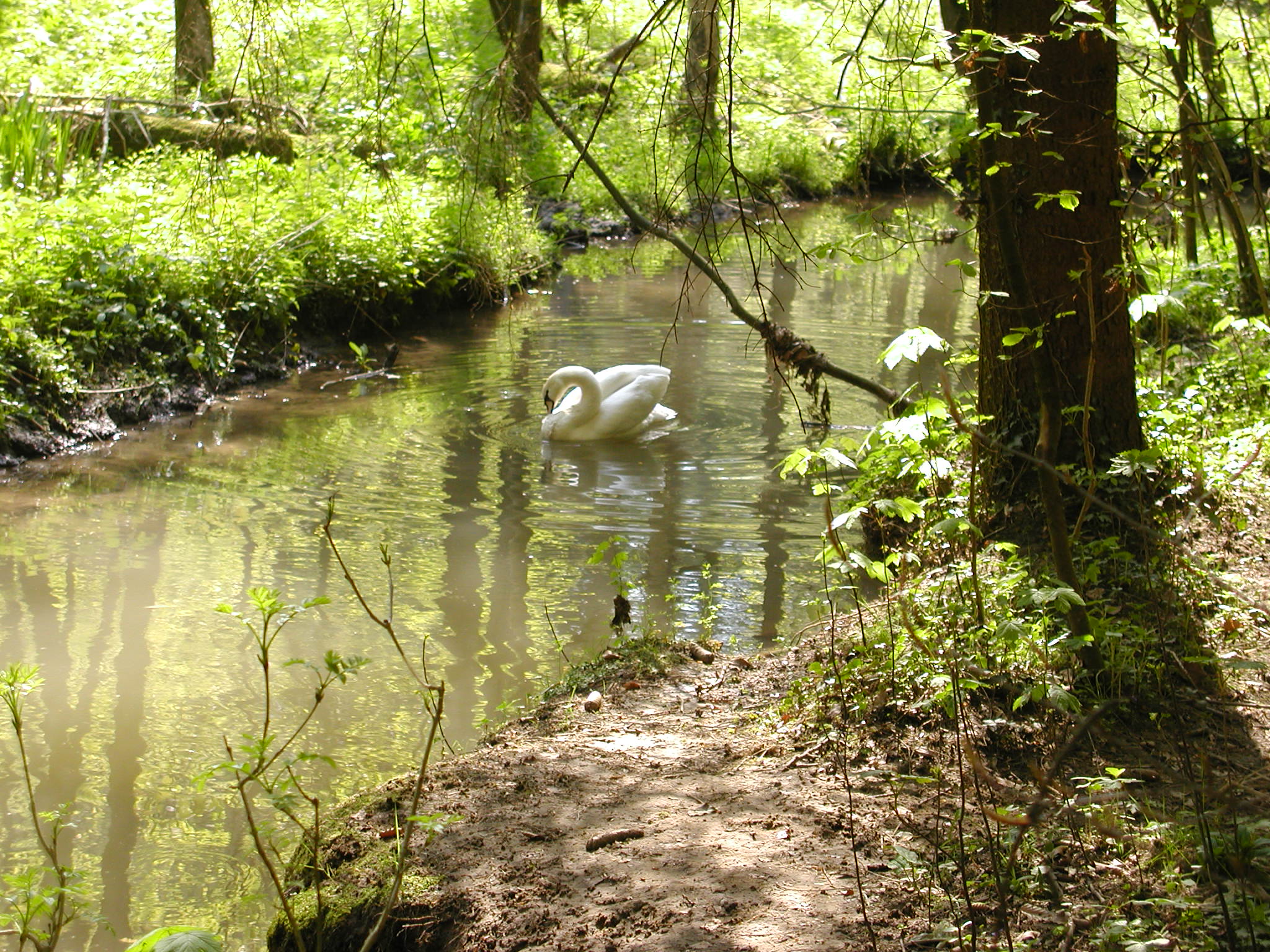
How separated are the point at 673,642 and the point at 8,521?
4807 millimetres

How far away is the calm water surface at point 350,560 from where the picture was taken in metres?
4.44

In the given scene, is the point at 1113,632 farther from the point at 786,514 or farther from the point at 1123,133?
the point at 786,514

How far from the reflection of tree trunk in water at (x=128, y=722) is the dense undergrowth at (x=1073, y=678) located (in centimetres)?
235

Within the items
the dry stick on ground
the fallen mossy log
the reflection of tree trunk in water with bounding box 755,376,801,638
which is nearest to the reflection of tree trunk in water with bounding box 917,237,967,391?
the reflection of tree trunk in water with bounding box 755,376,801,638

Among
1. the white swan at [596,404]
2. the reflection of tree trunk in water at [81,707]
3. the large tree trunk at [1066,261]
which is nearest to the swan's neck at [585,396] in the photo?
the white swan at [596,404]

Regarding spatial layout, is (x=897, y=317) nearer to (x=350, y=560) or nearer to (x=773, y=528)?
(x=773, y=528)

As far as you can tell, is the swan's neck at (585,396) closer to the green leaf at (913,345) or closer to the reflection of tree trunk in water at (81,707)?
the reflection of tree trunk in water at (81,707)

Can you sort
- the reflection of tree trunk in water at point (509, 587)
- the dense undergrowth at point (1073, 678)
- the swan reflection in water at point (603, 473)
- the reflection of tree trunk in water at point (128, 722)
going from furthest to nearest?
the swan reflection in water at point (603, 473), the reflection of tree trunk in water at point (509, 587), the reflection of tree trunk in water at point (128, 722), the dense undergrowth at point (1073, 678)

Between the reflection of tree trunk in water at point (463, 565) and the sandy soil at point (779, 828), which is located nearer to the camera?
the sandy soil at point (779, 828)

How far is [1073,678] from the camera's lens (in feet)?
12.7

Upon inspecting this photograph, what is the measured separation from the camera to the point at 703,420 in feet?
32.5

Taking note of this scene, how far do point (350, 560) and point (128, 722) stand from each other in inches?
A: 76.9

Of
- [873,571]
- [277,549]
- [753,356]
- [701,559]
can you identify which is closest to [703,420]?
[753,356]

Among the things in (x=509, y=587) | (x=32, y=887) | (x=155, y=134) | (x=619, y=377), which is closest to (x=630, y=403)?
(x=619, y=377)
